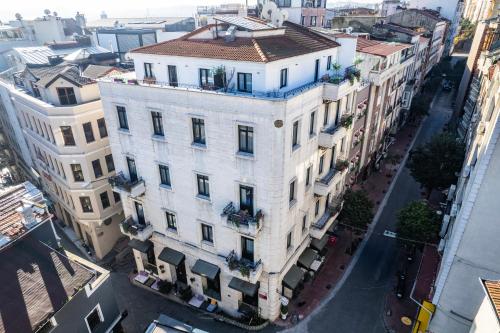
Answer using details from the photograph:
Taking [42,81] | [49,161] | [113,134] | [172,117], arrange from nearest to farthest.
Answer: [172,117] < [113,134] < [42,81] < [49,161]

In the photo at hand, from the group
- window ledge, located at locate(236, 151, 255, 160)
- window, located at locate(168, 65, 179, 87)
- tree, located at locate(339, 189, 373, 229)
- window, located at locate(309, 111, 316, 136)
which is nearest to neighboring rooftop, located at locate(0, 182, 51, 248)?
window, located at locate(168, 65, 179, 87)

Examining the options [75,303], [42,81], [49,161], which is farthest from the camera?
[49,161]

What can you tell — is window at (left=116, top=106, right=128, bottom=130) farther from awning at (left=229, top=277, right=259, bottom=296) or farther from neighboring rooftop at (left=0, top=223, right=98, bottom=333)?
awning at (left=229, top=277, right=259, bottom=296)

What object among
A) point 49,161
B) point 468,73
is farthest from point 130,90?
point 468,73

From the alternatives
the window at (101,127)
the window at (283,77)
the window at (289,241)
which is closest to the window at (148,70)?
the window at (101,127)

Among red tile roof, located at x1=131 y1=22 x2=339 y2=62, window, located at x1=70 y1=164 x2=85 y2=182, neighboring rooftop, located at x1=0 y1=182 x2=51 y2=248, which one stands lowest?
window, located at x1=70 y1=164 x2=85 y2=182

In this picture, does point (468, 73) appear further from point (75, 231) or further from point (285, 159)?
point (75, 231)
